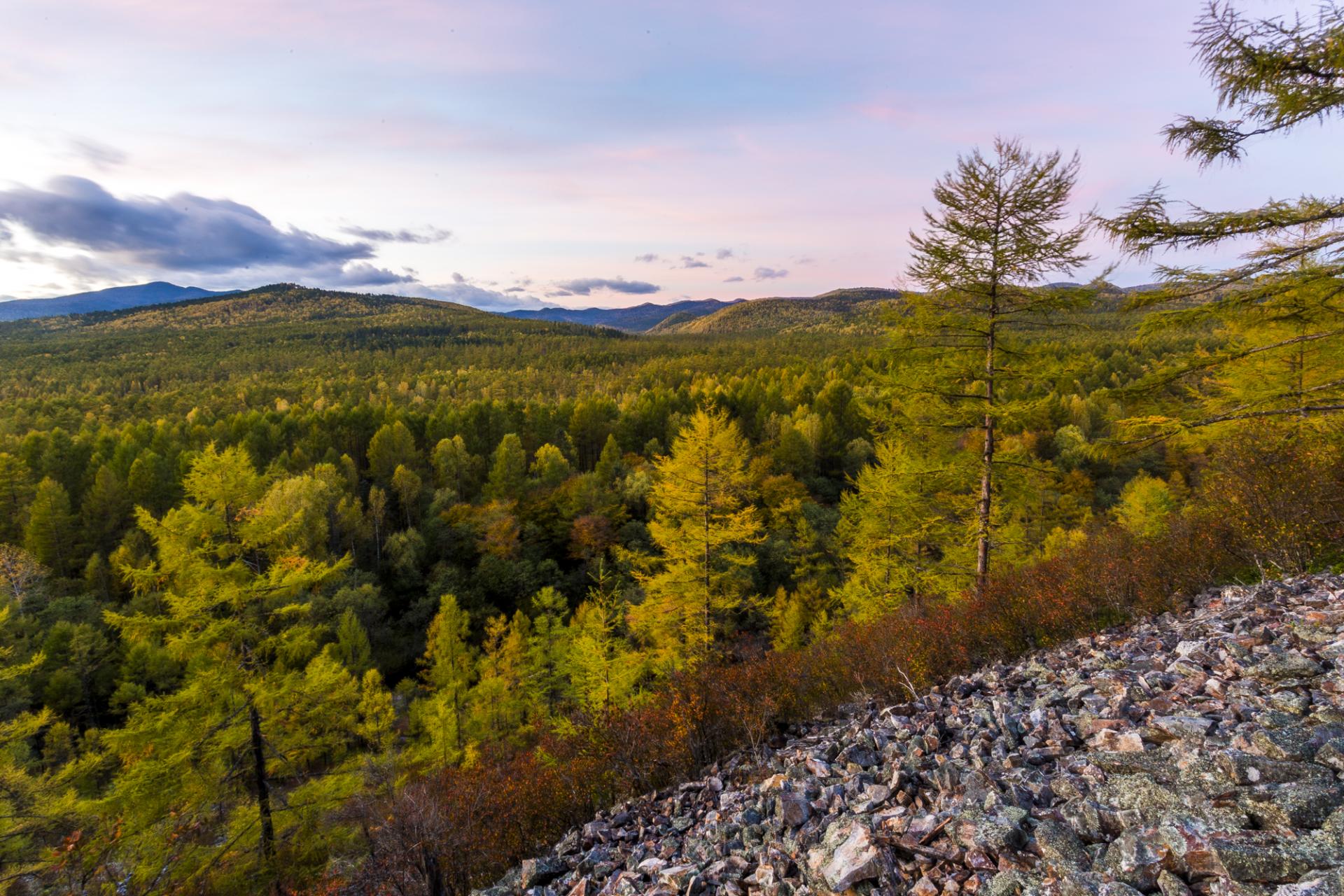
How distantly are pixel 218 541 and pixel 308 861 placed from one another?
6.15 m

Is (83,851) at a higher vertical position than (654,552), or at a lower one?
higher

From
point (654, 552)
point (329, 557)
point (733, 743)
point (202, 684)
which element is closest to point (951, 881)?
point (733, 743)

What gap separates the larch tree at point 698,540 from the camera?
45.8 ft

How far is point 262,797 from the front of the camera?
9508 millimetres

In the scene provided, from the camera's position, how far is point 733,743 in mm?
7008

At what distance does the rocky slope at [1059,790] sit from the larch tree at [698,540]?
728cm

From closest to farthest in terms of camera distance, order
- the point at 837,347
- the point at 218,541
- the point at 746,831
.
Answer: the point at 746,831, the point at 218,541, the point at 837,347

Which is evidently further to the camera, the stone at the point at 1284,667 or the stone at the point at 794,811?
the stone at the point at 794,811

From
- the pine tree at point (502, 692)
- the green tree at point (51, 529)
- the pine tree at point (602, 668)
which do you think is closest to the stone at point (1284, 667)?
the pine tree at point (602, 668)

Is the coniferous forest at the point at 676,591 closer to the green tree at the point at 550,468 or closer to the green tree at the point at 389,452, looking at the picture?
the green tree at the point at 389,452

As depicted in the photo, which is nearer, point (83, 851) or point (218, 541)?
point (83, 851)

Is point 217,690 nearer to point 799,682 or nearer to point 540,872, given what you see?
A: point 540,872

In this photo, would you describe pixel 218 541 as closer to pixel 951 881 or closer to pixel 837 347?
pixel 951 881

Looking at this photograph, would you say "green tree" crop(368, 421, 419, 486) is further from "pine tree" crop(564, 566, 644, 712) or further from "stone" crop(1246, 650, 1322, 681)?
"stone" crop(1246, 650, 1322, 681)
